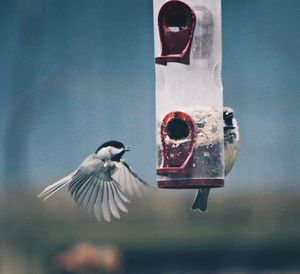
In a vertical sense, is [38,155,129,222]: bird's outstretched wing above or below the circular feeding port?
below

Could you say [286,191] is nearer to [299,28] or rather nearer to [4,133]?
[299,28]

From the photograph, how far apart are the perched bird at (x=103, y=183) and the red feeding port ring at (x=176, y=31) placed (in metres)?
1.12

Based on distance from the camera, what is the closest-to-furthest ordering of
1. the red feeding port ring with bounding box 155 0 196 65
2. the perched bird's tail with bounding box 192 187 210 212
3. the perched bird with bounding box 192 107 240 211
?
the red feeding port ring with bounding box 155 0 196 65 < the perched bird with bounding box 192 107 240 211 < the perched bird's tail with bounding box 192 187 210 212

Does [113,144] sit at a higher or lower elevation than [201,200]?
higher

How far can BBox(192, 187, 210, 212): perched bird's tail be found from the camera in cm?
695

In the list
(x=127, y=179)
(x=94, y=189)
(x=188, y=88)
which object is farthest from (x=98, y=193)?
(x=188, y=88)

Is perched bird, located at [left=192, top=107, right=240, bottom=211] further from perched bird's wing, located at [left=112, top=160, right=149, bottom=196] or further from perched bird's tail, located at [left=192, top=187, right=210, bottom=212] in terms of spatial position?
perched bird's wing, located at [left=112, top=160, right=149, bottom=196]

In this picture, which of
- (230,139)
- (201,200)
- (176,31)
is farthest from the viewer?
(201,200)

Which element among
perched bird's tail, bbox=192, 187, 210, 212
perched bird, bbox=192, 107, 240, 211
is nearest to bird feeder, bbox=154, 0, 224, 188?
perched bird, bbox=192, 107, 240, 211

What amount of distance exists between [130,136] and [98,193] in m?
0.34

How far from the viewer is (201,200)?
6992 mm

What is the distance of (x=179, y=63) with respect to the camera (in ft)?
19.0

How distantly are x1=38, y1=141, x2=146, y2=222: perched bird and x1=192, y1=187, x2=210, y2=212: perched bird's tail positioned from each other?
266 millimetres

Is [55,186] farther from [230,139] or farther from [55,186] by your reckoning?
[230,139]
